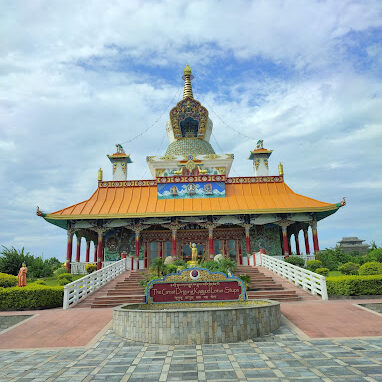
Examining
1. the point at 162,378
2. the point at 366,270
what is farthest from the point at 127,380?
the point at 366,270

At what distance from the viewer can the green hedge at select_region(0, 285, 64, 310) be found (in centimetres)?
1424

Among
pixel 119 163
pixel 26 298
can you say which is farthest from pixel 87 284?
pixel 119 163

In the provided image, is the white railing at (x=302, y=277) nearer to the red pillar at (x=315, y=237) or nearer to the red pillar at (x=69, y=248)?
the red pillar at (x=315, y=237)

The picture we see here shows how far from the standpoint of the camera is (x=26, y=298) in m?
14.3

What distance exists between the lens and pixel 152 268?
17.3 m

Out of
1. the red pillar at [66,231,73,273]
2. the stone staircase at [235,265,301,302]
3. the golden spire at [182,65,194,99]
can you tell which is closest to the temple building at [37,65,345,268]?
the red pillar at [66,231,73,273]

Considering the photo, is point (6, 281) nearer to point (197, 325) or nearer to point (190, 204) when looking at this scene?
point (197, 325)

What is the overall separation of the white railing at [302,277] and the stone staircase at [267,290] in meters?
0.87

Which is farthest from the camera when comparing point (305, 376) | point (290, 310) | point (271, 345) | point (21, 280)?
point (21, 280)

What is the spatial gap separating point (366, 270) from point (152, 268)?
12114mm

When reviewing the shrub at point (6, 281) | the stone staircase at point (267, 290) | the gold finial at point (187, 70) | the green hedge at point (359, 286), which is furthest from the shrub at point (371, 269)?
the gold finial at point (187, 70)

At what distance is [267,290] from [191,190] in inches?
509

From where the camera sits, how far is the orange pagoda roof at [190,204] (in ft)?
79.8

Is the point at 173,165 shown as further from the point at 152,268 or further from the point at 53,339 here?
the point at 53,339
